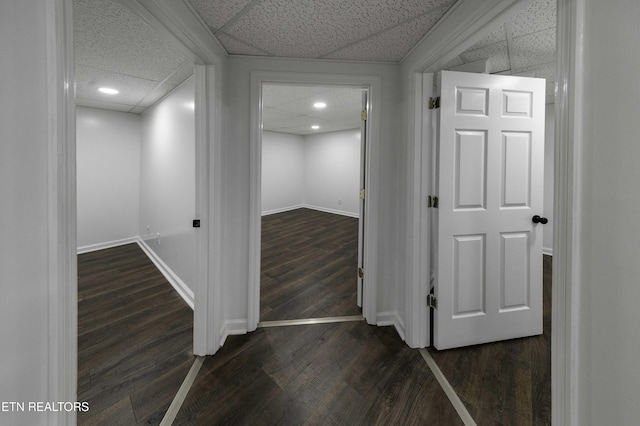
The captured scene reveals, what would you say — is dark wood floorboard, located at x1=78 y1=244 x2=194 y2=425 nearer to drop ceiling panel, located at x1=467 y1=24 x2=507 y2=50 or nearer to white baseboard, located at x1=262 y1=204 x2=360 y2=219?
drop ceiling panel, located at x1=467 y1=24 x2=507 y2=50

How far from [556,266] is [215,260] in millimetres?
1740

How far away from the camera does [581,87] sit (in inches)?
28.0

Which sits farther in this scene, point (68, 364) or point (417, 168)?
point (417, 168)

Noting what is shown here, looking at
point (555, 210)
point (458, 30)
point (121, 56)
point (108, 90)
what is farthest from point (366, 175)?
point (108, 90)

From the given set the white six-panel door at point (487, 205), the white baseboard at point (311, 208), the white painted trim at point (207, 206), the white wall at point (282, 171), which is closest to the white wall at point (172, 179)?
the white painted trim at point (207, 206)

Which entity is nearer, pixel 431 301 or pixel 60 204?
pixel 60 204

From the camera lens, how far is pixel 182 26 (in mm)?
1209

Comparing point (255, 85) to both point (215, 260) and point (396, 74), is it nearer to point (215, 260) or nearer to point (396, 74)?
point (396, 74)

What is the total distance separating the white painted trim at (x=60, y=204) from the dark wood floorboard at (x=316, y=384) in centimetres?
84

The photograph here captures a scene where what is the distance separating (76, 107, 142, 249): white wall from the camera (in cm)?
361

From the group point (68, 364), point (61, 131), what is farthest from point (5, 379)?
point (61, 131)

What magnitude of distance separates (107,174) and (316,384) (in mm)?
4404

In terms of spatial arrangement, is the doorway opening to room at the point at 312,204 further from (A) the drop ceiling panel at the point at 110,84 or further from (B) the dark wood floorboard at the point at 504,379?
(A) the drop ceiling panel at the point at 110,84

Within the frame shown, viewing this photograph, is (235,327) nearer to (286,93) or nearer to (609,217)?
(609,217)
